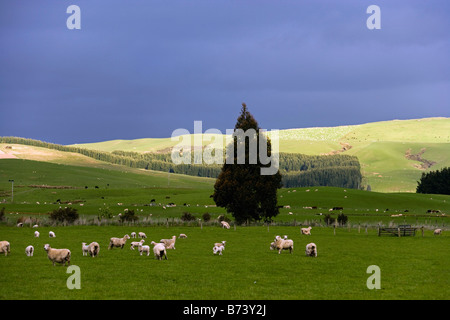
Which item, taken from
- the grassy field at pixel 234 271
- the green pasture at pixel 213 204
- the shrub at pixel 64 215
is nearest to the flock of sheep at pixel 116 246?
the grassy field at pixel 234 271

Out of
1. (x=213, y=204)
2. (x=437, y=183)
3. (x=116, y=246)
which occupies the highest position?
(x=437, y=183)

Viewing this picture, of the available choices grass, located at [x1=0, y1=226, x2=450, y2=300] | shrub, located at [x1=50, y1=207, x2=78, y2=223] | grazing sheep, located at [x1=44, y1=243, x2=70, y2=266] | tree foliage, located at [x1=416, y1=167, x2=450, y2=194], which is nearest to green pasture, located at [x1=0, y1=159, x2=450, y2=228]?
shrub, located at [x1=50, y1=207, x2=78, y2=223]

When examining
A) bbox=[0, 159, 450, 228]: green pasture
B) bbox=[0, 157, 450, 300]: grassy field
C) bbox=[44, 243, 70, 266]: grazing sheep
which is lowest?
bbox=[0, 159, 450, 228]: green pasture

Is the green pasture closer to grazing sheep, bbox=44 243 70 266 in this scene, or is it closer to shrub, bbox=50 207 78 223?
shrub, bbox=50 207 78 223

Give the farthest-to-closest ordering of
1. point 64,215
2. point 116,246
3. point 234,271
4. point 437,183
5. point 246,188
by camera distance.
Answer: point 437,183 < point 64,215 < point 246,188 < point 116,246 < point 234,271

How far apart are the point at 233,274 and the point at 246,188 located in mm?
46731

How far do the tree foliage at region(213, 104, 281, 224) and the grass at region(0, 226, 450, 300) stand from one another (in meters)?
31.3

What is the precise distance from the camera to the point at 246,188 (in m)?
73.6

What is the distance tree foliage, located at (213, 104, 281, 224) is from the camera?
240ft

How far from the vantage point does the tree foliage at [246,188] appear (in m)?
73.2

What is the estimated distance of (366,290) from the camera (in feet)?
74.9

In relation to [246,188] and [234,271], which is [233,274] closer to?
[234,271]

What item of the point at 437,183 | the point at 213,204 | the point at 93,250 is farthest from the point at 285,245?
the point at 437,183
